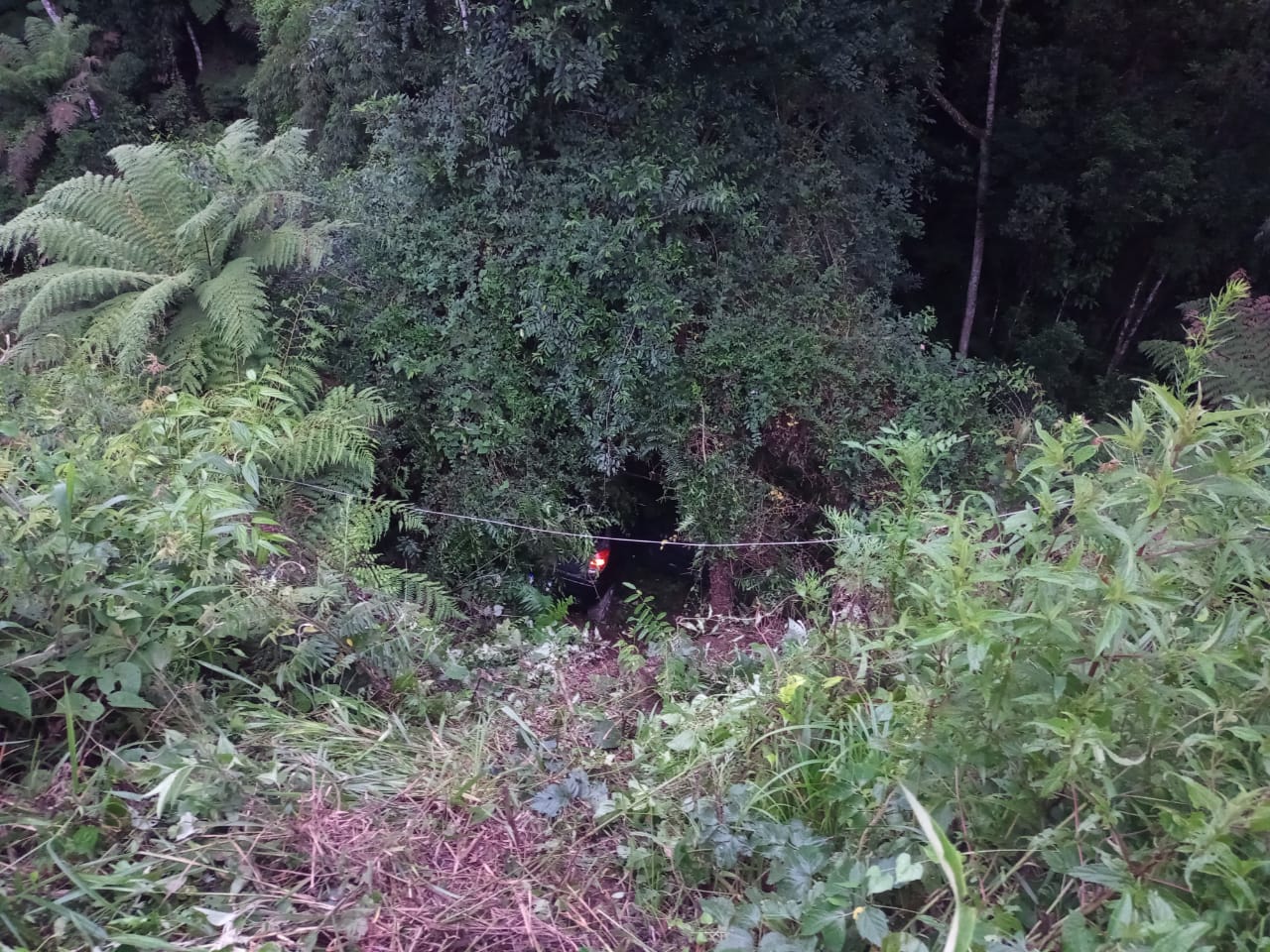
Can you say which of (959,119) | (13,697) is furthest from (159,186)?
(959,119)

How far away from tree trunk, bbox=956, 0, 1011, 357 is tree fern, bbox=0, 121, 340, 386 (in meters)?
6.34

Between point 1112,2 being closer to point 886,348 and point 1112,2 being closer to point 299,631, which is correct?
point 886,348

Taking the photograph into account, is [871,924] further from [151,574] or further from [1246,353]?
[1246,353]

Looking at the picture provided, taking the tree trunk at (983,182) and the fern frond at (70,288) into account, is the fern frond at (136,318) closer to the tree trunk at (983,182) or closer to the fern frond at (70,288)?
the fern frond at (70,288)

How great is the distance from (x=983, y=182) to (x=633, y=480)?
5.86 metres

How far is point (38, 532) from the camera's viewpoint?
6.00 feet

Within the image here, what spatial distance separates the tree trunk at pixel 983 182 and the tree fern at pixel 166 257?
6.34m

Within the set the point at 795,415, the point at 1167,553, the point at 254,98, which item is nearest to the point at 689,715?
the point at 1167,553

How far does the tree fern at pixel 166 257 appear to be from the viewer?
3840 mm

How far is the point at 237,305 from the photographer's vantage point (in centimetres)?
377

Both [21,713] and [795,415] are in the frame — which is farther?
[795,415]

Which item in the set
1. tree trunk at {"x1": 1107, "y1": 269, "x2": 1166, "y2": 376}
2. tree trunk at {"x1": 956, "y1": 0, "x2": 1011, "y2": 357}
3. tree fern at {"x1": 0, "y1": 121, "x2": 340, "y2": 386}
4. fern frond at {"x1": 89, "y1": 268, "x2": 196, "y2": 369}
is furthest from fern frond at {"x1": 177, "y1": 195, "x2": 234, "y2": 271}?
tree trunk at {"x1": 1107, "y1": 269, "x2": 1166, "y2": 376}

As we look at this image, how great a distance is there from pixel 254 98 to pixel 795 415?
21.2 feet

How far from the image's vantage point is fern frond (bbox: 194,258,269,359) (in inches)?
147
